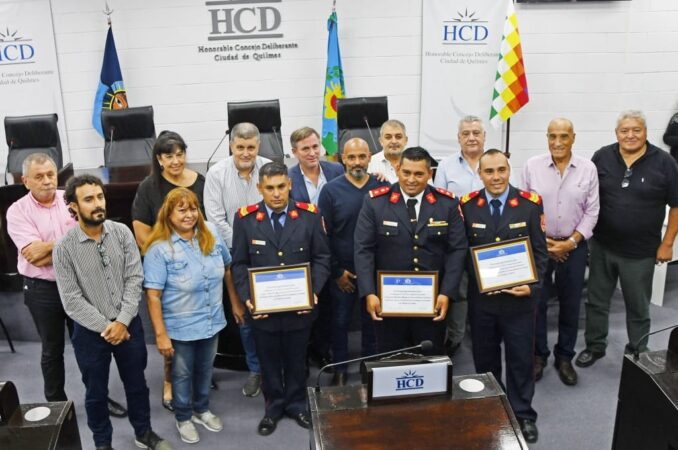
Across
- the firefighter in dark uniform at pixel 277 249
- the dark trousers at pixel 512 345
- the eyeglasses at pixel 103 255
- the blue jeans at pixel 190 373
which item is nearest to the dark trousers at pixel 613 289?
the dark trousers at pixel 512 345

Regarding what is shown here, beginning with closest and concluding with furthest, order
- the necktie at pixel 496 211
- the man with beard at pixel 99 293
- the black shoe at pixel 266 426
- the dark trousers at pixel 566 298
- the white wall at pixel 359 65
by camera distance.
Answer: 1. the man with beard at pixel 99 293
2. the necktie at pixel 496 211
3. the black shoe at pixel 266 426
4. the dark trousers at pixel 566 298
5. the white wall at pixel 359 65

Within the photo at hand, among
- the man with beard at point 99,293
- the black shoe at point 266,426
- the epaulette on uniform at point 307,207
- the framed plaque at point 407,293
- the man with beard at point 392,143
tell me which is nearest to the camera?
the man with beard at point 99,293

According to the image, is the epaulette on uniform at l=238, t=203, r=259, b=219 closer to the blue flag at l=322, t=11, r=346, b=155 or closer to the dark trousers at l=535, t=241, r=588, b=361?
the dark trousers at l=535, t=241, r=588, b=361

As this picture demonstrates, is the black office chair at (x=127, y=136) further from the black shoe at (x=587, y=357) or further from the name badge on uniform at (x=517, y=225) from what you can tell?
the black shoe at (x=587, y=357)

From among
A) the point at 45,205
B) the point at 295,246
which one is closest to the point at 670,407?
the point at 295,246

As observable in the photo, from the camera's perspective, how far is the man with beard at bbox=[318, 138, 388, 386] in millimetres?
3447

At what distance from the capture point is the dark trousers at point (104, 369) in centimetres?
293

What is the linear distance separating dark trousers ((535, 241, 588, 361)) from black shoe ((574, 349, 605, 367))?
0.51 ft

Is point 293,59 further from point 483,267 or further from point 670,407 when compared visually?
point 670,407

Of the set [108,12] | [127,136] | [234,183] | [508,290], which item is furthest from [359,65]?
[508,290]

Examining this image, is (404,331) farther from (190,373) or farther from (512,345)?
(190,373)

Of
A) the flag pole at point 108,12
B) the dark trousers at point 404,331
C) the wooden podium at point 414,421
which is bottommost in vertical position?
the dark trousers at point 404,331

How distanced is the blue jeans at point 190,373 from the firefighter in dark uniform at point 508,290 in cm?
135

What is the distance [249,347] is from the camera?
3768 millimetres
